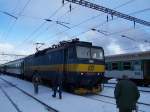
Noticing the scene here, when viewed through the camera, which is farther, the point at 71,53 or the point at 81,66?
the point at 71,53

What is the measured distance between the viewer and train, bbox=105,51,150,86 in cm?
2633

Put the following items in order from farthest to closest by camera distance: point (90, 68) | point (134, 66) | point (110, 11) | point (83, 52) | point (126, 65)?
point (126, 65) < point (134, 66) < point (110, 11) < point (83, 52) < point (90, 68)

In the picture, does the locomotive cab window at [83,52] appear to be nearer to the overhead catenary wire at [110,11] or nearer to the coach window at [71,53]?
the coach window at [71,53]

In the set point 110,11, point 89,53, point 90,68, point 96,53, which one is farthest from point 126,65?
point 90,68

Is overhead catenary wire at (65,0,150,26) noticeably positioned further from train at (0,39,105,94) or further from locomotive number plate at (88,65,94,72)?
locomotive number plate at (88,65,94,72)

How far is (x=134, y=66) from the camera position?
89.7 feet

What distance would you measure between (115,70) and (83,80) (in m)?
12.0

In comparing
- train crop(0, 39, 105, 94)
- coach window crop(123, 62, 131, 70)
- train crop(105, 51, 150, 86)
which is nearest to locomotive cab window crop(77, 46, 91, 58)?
train crop(0, 39, 105, 94)

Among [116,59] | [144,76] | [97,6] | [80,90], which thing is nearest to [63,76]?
[80,90]

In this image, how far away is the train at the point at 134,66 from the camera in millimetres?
26328

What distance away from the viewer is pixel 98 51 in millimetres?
20766

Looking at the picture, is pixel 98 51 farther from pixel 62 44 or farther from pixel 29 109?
pixel 29 109

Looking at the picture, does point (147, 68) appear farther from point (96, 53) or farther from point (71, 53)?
point (71, 53)

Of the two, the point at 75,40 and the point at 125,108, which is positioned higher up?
the point at 75,40
